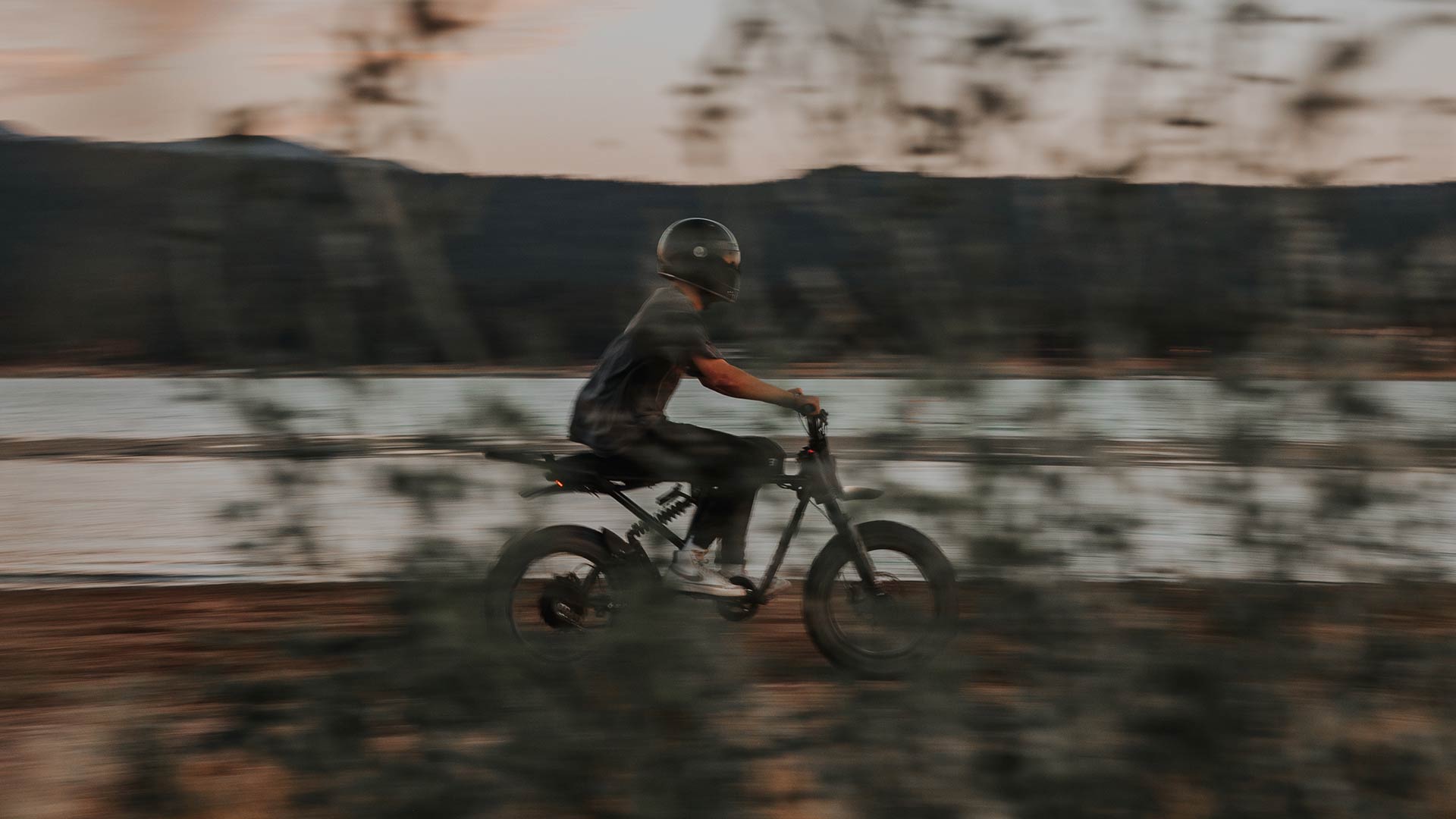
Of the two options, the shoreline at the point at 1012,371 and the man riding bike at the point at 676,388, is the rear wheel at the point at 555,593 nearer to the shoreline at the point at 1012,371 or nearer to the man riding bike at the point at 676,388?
the man riding bike at the point at 676,388

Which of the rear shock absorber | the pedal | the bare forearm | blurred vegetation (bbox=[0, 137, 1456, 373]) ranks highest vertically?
blurred vegetation (bbox=[0, 137, 1456, 373])

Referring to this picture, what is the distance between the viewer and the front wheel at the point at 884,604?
3.19 meters

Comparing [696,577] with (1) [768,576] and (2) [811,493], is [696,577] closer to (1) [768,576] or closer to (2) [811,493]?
(2) [811,493]

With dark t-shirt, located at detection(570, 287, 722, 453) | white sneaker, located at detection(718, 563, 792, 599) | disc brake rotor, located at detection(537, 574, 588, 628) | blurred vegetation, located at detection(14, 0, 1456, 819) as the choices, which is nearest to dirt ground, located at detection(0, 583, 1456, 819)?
blurred vegetation, located at detection(14, 0, 1456, 819)

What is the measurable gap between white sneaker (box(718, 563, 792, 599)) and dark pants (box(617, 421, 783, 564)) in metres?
1.05

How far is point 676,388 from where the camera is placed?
2936 millimetres

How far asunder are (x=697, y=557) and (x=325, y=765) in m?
1.53

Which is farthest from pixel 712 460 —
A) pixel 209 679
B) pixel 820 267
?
pixel 209 679

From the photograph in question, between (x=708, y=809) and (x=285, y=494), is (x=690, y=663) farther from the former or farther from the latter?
(x=285, y=494)

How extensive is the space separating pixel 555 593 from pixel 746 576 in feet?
2.54

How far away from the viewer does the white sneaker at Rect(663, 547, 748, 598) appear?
10.6 ft

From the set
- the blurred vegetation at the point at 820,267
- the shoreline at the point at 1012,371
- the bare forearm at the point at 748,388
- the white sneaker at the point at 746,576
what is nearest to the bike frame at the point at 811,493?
the bare forearm at the point at 748,388

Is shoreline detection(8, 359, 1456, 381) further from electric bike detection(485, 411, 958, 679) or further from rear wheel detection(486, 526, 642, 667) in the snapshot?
rear wheel detection(486, 526, 642, 667)

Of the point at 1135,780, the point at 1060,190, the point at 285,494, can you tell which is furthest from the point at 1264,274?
the point at 285,494
